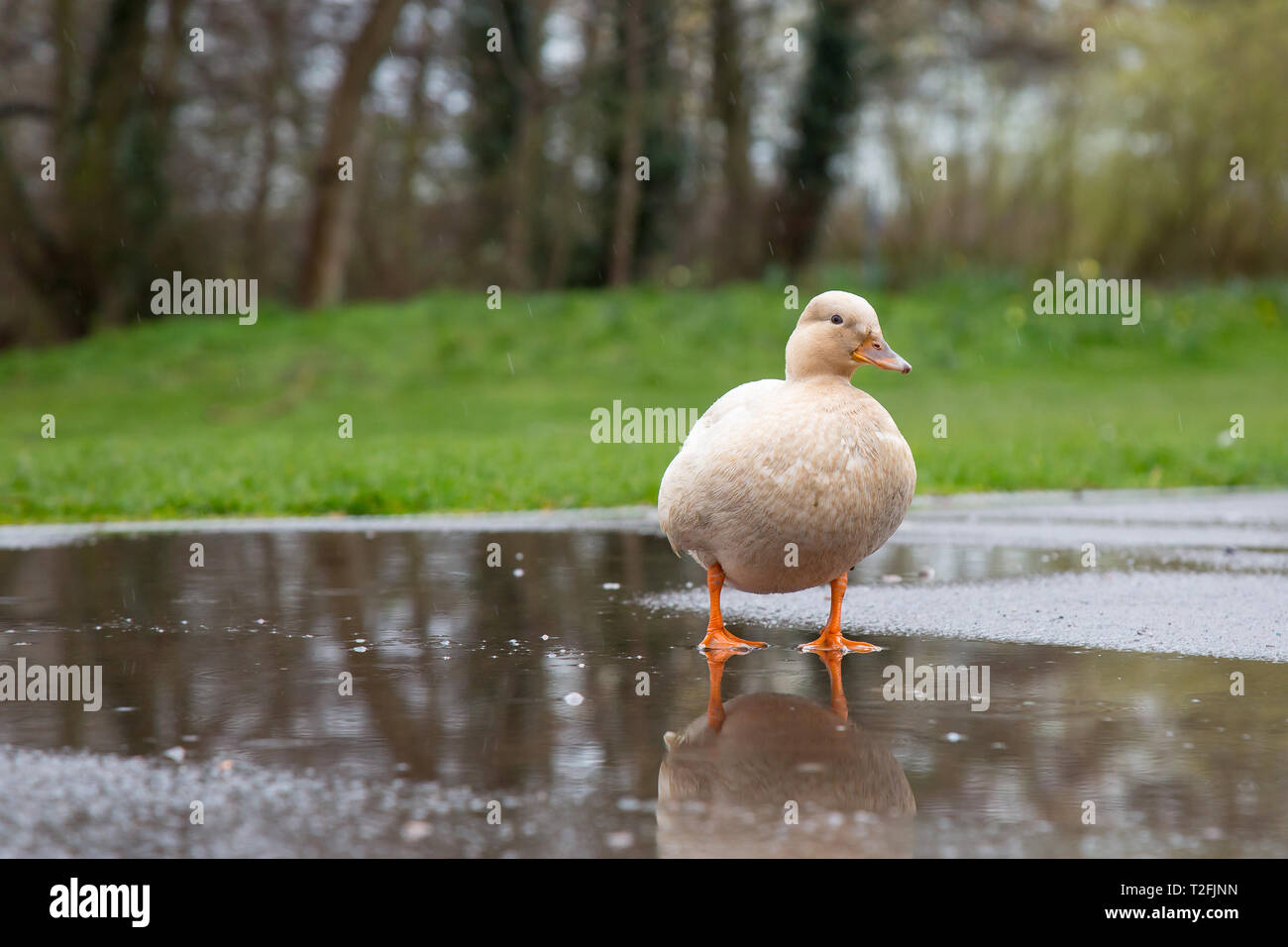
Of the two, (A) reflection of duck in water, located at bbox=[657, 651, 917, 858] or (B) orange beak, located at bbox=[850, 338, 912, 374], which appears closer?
(A) reflection of duck in water, located at bbox=[657, 651, 917, 858]

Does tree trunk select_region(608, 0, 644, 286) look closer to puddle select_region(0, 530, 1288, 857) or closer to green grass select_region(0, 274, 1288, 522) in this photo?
green grass select_region(0, 274, 1288, 522)

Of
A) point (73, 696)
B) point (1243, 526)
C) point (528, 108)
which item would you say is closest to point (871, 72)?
point (528, 108)

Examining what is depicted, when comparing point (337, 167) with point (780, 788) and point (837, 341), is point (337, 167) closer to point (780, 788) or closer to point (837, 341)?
point (837, 341)

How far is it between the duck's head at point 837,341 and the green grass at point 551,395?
559 cm

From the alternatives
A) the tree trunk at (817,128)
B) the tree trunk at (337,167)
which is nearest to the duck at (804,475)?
the tree trunk at (337,167)

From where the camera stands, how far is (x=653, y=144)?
30.4m

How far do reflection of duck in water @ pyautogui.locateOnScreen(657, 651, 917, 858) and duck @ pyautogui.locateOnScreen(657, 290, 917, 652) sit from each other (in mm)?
943

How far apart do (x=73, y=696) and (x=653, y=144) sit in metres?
26.3

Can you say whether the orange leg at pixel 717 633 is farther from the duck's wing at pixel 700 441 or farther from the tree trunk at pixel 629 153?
the tree trunk at pixel 629 153

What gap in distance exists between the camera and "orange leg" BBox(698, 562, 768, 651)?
608cm

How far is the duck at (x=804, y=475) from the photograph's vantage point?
578cm

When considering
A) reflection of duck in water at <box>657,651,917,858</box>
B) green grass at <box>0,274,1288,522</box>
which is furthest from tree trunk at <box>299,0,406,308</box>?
reflection of duck in water at <box>657,651,917,858</box>
